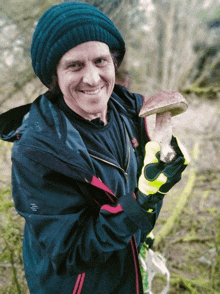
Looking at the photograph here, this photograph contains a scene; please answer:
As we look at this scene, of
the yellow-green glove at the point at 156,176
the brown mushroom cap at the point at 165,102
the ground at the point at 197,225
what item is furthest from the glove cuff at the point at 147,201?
the ground at the point at 197,225

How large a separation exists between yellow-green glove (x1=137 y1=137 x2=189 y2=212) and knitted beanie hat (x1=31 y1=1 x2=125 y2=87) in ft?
2.27

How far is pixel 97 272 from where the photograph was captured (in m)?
1.28

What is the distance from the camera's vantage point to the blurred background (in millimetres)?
2070

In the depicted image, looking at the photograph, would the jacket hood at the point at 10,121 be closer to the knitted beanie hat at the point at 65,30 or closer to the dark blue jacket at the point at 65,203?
the dark blue jacket at the point at 65,203

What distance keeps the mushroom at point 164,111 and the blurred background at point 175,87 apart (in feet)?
1.55

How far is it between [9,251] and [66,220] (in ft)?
4.02

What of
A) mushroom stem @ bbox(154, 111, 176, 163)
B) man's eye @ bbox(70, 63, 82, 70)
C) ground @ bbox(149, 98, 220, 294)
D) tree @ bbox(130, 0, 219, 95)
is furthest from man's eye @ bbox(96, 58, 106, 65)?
tree @ bbox(130, 0, 219, 95)

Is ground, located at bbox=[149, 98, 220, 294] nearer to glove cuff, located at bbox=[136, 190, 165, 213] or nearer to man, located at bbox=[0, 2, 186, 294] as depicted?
man, located at bbox=[0, 2, 186, 294]

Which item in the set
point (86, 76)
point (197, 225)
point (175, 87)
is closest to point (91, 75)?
point (86, 76)

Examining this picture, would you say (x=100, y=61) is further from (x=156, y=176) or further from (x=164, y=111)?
(x=156, y=176)

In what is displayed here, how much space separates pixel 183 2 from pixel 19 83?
6.29 m

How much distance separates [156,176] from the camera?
108 cm

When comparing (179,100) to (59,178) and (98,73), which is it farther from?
(59,178)

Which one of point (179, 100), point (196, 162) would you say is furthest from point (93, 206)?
point (196, 162)
